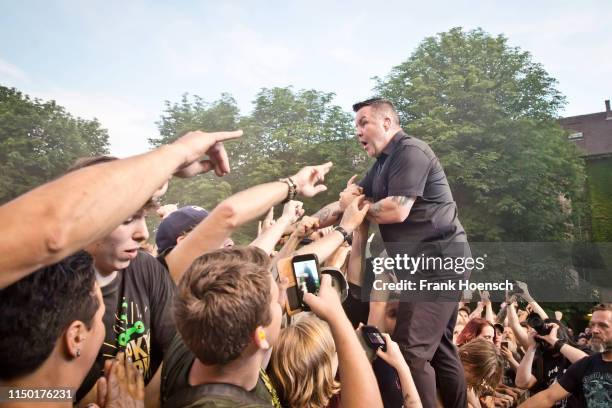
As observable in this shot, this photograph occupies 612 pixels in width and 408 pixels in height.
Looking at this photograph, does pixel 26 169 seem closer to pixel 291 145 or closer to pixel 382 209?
pixel 291 145

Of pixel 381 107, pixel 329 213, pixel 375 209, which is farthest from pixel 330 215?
pixel 381 107

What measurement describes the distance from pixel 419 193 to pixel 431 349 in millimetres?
1019

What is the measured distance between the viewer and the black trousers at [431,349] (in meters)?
3.09

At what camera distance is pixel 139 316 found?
2.05m

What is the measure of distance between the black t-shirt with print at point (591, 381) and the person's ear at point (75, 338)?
12.6 ft

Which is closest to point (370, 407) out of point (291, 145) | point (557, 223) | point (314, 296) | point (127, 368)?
point (314, 296)

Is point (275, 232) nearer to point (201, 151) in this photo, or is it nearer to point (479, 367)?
point (201, 151)

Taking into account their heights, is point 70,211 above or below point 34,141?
below

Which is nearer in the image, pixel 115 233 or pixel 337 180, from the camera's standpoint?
pixel 115 233

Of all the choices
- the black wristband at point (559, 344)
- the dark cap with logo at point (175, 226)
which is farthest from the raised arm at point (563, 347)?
the dark cap with logo at point (175, 226)

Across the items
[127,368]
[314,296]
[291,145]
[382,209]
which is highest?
[291,145]

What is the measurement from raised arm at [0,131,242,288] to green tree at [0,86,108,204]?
71.7 feet

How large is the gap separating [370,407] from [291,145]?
23.6 meters

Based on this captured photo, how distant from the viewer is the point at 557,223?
24094mm
